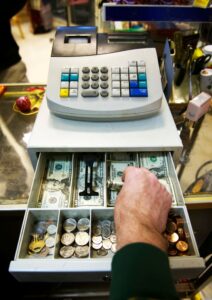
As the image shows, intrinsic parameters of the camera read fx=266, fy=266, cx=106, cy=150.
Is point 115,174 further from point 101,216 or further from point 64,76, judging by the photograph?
point 64,76

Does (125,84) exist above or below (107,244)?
above

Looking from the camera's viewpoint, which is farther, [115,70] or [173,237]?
[115,70]

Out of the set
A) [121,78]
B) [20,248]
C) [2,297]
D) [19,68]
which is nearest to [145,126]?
[121,78]

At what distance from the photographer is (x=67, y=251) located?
0.53 m

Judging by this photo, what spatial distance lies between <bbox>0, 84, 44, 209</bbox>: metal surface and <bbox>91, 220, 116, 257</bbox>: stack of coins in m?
0.21

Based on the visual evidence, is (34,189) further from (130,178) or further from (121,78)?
(121,78)

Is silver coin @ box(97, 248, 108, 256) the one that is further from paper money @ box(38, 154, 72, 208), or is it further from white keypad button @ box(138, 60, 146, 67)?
white keypad button @ box(138, 60, 146, 67)

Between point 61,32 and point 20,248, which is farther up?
point 61,32

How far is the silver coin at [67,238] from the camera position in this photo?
1.77 feet

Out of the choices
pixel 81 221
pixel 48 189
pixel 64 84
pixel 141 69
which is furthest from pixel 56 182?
pixel 141 69

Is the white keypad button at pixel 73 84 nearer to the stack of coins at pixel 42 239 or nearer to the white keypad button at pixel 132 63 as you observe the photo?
the white keypad button at pixel 132 63

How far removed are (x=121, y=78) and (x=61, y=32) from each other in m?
0.25

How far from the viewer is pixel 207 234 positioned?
98 centimetres

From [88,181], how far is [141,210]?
190 millimetres
